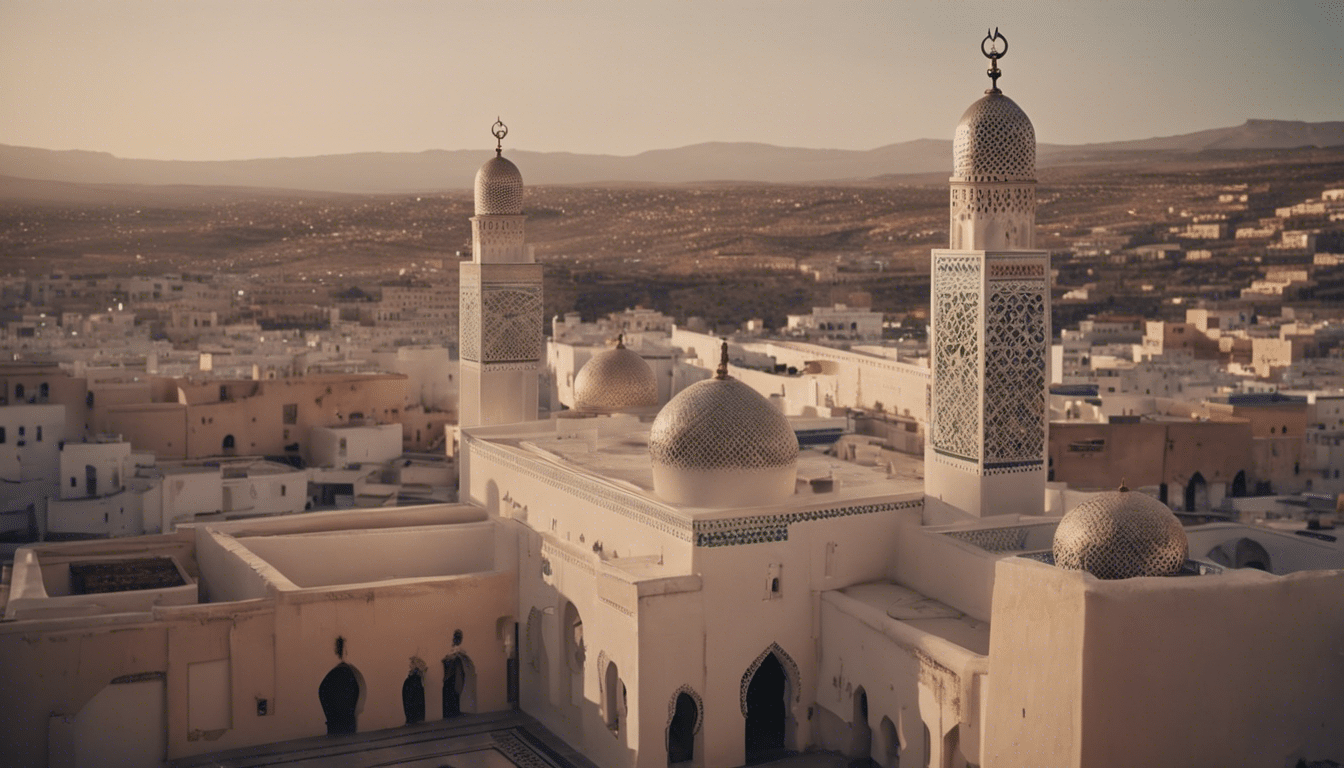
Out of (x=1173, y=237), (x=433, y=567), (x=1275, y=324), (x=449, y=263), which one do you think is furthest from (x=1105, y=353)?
(x=449, y=263)

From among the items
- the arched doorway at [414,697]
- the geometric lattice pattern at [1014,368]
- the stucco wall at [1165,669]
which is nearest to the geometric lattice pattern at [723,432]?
the geometric lattice pattern at [1014,368]

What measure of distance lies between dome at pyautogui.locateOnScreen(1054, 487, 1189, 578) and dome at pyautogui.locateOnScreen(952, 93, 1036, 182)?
2.44 m

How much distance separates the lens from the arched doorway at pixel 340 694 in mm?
10836

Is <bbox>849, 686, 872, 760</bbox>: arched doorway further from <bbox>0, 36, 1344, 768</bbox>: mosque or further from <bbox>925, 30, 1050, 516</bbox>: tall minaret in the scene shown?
<bbox>925, 30, 1050, 516</bbox>: tall minaret

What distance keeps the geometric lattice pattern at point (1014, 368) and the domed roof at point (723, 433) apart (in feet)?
4.05

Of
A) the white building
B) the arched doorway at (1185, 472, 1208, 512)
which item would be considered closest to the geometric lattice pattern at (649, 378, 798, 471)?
the arched doorway at (1185, 472, 1208, 512)

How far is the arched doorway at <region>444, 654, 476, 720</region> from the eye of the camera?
1098cm

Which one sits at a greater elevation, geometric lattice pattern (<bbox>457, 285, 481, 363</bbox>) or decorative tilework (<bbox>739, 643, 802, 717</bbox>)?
geometric lattice pattern (<bbox>457, 285, 481, 363</bbox>)

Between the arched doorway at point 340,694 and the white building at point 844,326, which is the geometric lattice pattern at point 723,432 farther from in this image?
the white building at point 844,326

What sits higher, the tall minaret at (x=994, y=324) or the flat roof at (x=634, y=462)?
the tall minaret at (x=994, y=324)

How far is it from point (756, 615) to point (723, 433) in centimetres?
109

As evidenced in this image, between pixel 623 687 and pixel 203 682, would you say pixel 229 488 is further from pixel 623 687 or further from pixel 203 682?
pixel 623 687

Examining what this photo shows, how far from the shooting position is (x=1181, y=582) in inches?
295

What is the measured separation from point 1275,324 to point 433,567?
2755 cm
